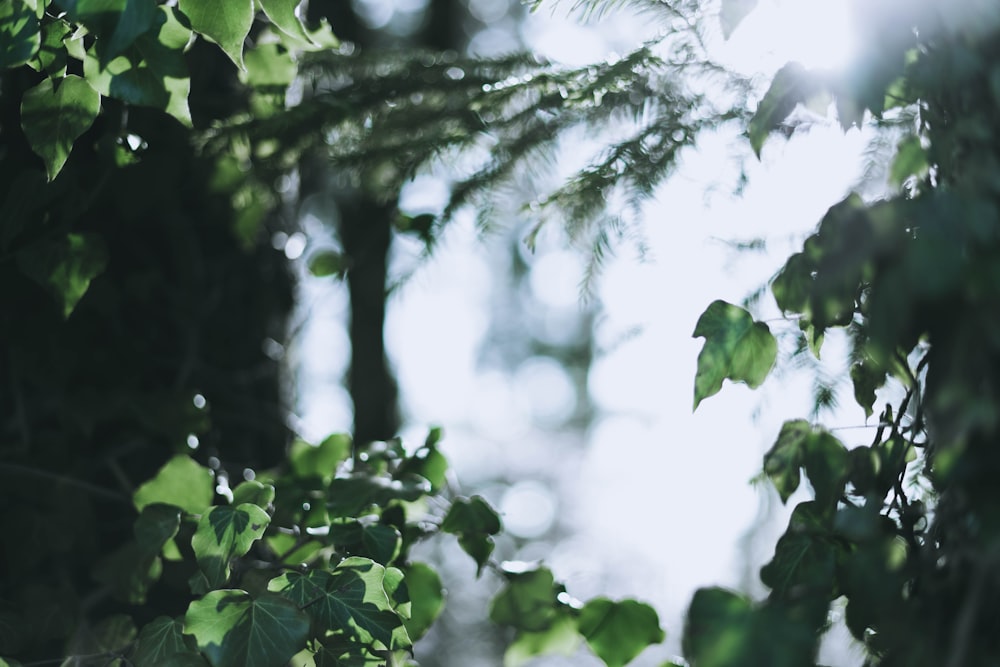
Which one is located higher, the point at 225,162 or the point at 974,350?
the point at 974,350

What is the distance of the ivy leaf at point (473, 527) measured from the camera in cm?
104

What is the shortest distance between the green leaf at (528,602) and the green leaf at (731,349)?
414mm

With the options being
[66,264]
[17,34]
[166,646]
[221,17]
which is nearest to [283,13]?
[221,17]

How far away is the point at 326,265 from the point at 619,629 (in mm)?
862

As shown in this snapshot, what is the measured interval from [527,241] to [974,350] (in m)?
0.67

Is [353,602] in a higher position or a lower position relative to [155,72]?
lower

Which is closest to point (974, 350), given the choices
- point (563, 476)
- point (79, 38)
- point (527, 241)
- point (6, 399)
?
point (527, 241)

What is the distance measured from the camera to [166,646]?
857 mm

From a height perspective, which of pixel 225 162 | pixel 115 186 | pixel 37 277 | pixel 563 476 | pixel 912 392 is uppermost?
pixel 563 476

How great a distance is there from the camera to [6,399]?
4.12ft

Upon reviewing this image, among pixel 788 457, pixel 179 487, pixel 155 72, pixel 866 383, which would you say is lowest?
pixel 179 487

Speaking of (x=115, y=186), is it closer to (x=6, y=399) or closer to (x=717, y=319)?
(x=6, y=399)

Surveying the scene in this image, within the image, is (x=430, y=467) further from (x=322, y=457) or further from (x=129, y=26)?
(x=129, y=26)

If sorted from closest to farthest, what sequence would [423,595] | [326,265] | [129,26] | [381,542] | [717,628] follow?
[717,628] < [129,26] < [381,542] < [423,595] < [326,265]
